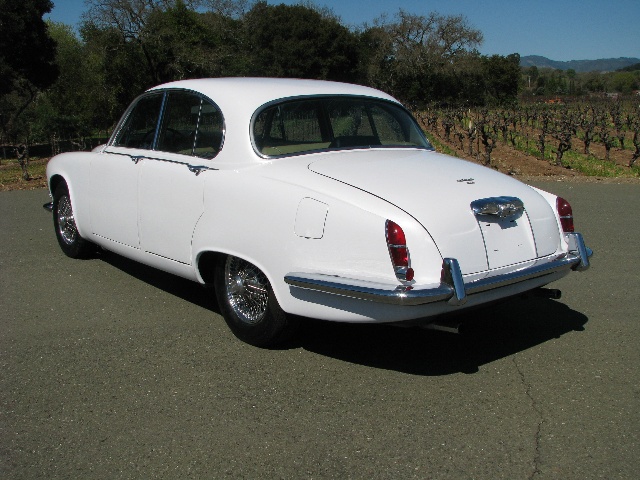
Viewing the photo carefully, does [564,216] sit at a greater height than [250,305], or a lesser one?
greater

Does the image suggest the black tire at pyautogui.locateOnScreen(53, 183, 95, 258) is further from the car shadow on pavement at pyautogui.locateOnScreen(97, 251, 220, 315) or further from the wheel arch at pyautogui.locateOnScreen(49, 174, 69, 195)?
the car shadow on pavement at pyautogui.locateOnScreen(97, 251, 220, 315)

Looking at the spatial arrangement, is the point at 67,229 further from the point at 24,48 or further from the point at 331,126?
the point at 24,48

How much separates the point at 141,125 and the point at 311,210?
2331 millimetres

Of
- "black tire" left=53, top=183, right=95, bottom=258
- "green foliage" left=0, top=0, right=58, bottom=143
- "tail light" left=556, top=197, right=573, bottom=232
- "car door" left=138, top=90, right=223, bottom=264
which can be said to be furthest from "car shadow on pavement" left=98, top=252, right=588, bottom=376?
"green foliage" left=0, top=0, right=58, bottom=143

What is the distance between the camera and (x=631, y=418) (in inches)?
141

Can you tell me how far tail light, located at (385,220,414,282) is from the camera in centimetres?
372

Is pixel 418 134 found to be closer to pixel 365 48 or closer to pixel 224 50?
pixel 224 50

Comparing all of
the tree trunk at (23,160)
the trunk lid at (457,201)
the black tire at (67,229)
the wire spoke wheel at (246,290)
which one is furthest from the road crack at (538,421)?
the tree trunk at (23,160)

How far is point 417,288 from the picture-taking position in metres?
3.67

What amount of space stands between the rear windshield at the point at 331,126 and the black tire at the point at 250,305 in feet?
2.52

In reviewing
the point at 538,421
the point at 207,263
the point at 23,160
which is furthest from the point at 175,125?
the point at 23,160

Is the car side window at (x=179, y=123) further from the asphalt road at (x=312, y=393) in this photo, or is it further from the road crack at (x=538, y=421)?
the road crack at (x=538, y=421)

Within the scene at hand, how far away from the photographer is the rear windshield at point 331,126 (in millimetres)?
4734

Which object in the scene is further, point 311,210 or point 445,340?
point 445,340
